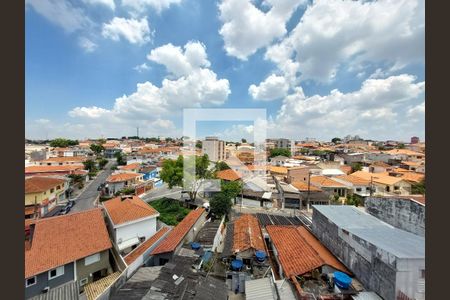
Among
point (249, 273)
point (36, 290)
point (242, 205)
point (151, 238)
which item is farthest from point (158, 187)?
point (249, 273)

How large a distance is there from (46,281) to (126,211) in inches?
A: 183

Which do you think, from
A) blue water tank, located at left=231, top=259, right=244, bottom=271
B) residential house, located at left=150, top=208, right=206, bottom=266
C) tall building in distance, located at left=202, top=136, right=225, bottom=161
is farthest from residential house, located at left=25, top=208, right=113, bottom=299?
tall building in distance, located at left=202, top=136, right=225, bottom=161

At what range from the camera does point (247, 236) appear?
1070cm

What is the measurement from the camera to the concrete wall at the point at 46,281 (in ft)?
26.0

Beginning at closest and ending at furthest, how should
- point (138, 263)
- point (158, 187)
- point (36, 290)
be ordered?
1. point (36, 290)
2. point (138, 263)
3. point (158, 187)

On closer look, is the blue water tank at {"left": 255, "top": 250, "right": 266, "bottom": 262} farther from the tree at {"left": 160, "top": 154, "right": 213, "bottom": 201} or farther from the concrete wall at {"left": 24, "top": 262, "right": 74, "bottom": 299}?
the tree at {"left": 160, "top": 154, "right": 213, "bottom": 201}

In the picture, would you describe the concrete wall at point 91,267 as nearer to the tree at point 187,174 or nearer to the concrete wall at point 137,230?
the concrete wall at point 137,230

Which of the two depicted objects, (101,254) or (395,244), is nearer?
(395,244)

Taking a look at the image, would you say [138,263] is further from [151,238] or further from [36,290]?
[36,290]

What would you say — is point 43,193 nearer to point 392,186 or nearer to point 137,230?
point 137,230

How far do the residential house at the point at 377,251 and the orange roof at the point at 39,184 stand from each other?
23953 millimetres

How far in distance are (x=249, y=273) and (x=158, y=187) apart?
21.5 m

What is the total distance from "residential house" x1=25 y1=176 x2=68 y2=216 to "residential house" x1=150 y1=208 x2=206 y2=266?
1317 cm

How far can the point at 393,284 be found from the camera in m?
6.04
